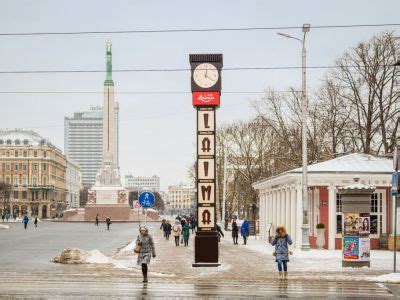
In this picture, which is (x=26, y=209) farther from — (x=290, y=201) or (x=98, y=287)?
(x=98, y=287)

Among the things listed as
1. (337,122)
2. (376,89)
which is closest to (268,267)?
(376,89)

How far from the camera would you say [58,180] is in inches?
7372

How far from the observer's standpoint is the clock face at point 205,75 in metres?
24.4

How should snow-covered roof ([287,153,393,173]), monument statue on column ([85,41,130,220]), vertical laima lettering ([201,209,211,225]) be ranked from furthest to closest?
monument statue on column ([85,41,130,220]), snow-covered roof ([287,153,393,173]), vertical laima lettering ([201,209,211,225])

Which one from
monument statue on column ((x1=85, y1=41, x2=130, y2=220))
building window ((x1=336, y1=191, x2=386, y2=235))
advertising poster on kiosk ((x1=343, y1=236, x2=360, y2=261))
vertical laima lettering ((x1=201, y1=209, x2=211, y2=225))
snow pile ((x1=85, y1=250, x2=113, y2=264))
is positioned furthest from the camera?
monument statue on column ((x1=85, y1=41, x2=130, y2=220))

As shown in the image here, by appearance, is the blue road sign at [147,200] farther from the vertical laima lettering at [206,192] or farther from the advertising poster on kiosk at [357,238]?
the advertising poster on kiosk at [357,238]

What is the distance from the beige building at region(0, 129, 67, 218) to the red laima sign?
146610mm

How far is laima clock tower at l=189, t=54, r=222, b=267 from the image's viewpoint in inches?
952

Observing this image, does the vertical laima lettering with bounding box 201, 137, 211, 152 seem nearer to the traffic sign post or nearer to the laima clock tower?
the laima clock tower

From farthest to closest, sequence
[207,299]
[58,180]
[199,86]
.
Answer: [58,180] → [199,86] → [207,299]

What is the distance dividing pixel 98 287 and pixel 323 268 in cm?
929

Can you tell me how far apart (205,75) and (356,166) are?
14277 millimetres

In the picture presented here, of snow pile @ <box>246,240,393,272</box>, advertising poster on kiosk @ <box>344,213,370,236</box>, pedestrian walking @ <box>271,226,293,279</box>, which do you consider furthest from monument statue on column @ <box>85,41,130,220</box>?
pedestrian walking @ <box>271,226,293,279</box>

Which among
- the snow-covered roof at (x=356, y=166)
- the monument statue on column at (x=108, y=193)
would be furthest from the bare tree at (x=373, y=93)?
the monument statue on column at (x=108, y=193)
